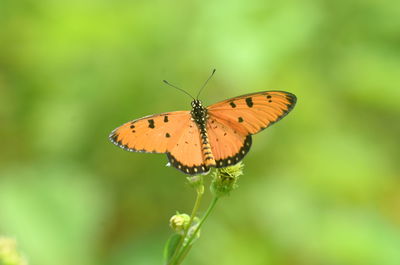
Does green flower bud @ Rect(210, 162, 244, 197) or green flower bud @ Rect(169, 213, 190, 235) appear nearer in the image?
green flower bud @ Rect(169, 213, 190, 235)

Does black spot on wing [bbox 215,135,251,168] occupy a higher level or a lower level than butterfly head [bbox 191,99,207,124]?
lower

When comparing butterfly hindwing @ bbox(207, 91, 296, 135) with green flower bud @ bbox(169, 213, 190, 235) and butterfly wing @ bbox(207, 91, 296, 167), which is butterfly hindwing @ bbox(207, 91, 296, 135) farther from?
green flower bud @ bbox(169, 213, 190, 235)

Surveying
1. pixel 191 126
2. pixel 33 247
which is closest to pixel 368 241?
pixel 191 126

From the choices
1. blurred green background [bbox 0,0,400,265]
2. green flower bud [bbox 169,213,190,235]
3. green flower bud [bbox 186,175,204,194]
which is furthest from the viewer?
blurred green background [bbox 0,0,400,265]

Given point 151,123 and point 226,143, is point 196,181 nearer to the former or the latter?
point 226,143

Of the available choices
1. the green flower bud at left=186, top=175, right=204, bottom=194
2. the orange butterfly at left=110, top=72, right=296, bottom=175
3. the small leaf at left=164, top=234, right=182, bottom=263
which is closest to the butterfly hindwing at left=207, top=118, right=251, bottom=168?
the orange butterfly at left=110, top=72, right=296, bottom=175

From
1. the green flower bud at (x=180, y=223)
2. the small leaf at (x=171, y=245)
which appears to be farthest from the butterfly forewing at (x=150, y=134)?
the small leaf at (x=171, y=245)

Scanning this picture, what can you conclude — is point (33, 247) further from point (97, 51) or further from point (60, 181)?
point (97, 51)
